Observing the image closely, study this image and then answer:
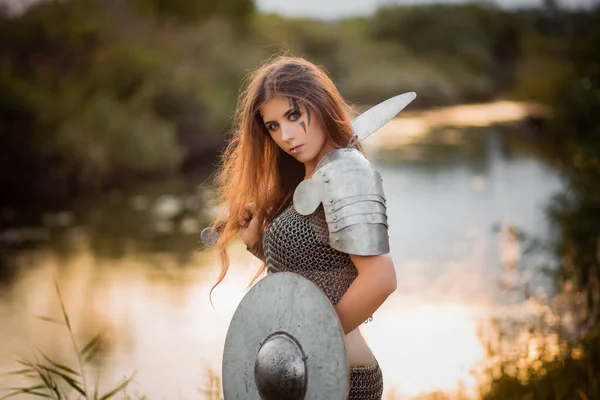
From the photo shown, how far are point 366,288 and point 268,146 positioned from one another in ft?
1.84

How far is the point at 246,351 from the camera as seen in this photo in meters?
2.34

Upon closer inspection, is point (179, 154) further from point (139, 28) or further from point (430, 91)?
point (430, 91)

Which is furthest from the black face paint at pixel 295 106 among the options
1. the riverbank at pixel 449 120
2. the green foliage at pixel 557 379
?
the riverbank at pixel 449 120

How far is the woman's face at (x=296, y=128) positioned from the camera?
2.41 m

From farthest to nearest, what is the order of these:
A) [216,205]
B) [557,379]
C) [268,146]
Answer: [557,379] < [216,205] < [268,146]

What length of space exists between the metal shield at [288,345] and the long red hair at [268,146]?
39cm

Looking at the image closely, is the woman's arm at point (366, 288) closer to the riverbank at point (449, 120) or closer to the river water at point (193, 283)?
the river water at point (193, 283)

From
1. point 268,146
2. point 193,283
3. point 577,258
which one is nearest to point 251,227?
point 268,146

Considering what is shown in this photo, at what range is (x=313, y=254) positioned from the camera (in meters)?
2.38

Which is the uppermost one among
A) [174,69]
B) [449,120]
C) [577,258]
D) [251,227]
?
[449,120]

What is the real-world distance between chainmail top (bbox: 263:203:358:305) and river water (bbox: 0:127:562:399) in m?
1.61

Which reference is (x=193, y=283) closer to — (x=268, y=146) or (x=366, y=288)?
(x=268, y=146)

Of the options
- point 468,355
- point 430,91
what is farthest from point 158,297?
point 430,91

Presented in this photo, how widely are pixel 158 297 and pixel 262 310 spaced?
31.7 ft
